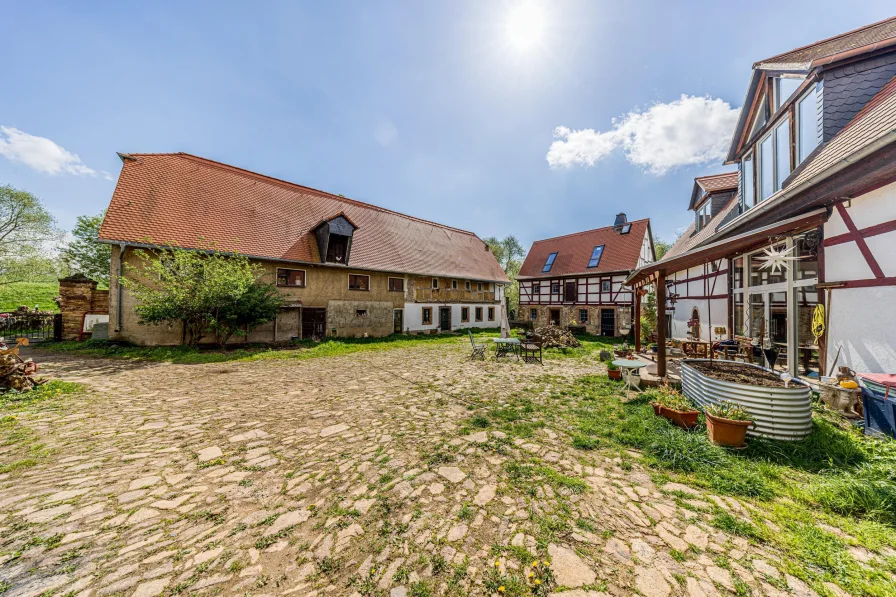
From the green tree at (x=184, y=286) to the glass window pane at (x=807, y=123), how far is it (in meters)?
17.5

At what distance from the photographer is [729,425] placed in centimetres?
387

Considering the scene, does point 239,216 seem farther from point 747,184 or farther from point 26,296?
point 26,296

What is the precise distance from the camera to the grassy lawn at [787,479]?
2.27m

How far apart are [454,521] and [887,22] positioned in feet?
46.1

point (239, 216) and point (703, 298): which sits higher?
point (239, 216)

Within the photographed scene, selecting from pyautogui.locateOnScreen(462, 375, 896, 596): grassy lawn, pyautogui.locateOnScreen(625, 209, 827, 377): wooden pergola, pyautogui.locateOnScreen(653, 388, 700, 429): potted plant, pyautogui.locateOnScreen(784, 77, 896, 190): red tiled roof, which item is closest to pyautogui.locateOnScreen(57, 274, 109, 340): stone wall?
pyautogui.locateOnScreen(462, 375, 896, 596): grassy lawn

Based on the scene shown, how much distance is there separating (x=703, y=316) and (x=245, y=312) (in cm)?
1874

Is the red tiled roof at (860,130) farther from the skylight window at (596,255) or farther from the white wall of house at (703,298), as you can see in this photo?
the skylight window at (596,255)

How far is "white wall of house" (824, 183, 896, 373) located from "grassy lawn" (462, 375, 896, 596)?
1226mm

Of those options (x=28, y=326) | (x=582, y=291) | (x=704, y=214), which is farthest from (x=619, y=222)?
(x=28, y=326)

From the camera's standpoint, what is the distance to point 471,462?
378 centimetres

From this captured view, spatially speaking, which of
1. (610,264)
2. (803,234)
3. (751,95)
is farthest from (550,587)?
(610,264)

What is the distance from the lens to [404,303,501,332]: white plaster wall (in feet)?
66.5

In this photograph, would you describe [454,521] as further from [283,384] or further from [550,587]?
[283,384]
